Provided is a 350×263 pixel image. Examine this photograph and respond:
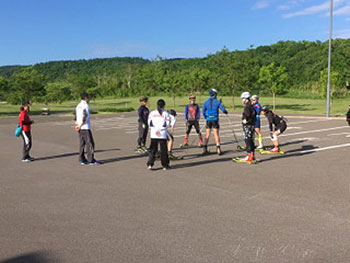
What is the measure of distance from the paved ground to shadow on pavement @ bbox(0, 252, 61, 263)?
23 millimetres

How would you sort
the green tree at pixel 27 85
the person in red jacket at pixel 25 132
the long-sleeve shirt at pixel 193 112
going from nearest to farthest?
the person in red jacket at pixel 25 132, the long-sleeve shirt at pixel 193 112, the green tree at pixel 27 85

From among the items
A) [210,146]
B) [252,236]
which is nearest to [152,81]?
[210,146]

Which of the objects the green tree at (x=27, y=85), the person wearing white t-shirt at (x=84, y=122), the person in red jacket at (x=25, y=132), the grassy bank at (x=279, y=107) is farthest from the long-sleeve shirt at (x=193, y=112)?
the green tree at (x=27, y=85)

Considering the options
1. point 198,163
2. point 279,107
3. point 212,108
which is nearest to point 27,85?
point 279,107

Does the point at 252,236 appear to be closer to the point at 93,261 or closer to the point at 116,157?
the point at 93,261

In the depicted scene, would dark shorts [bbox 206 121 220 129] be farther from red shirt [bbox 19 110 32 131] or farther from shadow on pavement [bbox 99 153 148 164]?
red shirt [bbox 19 110 32 131]

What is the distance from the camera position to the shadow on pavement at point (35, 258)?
393 centimetres

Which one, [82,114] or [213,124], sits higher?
[82,114]

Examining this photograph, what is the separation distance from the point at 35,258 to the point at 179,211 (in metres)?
2.28

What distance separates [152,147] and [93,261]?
189 inches

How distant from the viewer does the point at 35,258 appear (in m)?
4.01

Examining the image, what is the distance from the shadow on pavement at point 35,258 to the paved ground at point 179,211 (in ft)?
0.07

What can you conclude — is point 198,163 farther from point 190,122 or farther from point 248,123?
point 190,122

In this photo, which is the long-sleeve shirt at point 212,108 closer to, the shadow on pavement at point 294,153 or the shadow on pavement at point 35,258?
the shadow on pavement at point 294,153
